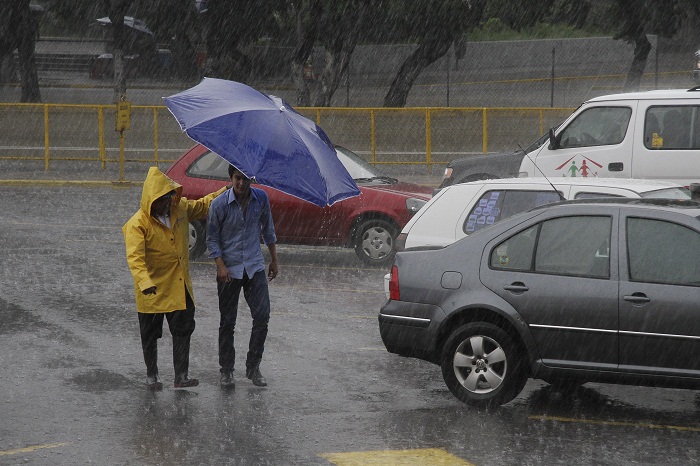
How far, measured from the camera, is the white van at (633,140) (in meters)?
14.2

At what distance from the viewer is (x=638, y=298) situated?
764cm

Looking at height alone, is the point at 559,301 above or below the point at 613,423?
above

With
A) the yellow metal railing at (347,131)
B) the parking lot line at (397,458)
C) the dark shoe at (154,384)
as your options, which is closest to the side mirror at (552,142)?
the dark shoe at (154,384)

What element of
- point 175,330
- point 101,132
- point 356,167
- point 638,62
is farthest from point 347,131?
point 175,330

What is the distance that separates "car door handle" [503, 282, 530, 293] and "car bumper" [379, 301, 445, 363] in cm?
48

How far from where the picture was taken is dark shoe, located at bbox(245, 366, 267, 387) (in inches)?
349

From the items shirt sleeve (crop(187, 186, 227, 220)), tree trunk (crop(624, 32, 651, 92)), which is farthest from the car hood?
tree trunk (crop(624, 32, 651, 92))

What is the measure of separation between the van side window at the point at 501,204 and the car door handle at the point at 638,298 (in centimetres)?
262

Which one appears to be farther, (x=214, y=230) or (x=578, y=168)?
(x=578, y=168)

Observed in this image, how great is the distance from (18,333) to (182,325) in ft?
8.41

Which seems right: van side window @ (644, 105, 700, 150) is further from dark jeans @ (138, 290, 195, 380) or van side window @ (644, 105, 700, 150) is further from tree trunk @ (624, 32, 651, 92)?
tree trunk @ (624, 32, 651, 92)

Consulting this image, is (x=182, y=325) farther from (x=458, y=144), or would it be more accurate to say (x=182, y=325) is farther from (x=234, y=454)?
(x=458, y=144)

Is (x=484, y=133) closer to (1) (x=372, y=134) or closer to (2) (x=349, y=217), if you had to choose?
(1) (x=372, y=134)

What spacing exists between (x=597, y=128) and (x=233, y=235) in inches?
280
